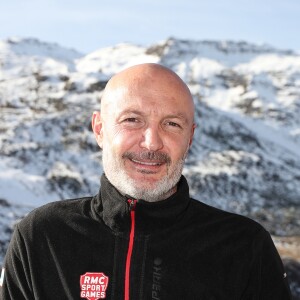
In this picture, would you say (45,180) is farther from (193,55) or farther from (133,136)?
(193,55)

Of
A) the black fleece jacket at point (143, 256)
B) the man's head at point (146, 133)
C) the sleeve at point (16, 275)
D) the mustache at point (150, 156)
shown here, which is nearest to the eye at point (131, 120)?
the man's head at point (146, 133)

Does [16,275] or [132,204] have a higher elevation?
[132,204]

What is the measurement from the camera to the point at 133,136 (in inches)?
104

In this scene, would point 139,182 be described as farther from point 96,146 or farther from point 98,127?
point 96,146

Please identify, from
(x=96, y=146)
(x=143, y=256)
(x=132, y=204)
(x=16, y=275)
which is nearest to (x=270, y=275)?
(x=143, y=256)

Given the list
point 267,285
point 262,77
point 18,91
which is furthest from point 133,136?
point 262,77

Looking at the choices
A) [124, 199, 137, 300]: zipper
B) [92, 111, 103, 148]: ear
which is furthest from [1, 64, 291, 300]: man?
[92, 111, 103, 148]: ear

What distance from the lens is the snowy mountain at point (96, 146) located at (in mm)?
26078

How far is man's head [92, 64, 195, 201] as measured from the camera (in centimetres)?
262

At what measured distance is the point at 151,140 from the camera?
2.61 metres

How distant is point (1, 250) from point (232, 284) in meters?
16.5

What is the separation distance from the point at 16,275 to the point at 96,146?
2898 centimetres

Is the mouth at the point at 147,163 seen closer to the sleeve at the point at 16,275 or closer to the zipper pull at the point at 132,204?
the zipper pull at the point at 132,204

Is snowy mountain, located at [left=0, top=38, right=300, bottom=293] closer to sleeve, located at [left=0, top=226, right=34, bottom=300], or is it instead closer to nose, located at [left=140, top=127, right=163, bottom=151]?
sleeve, located at [left=0, top=226, right=34, bottom=300]
